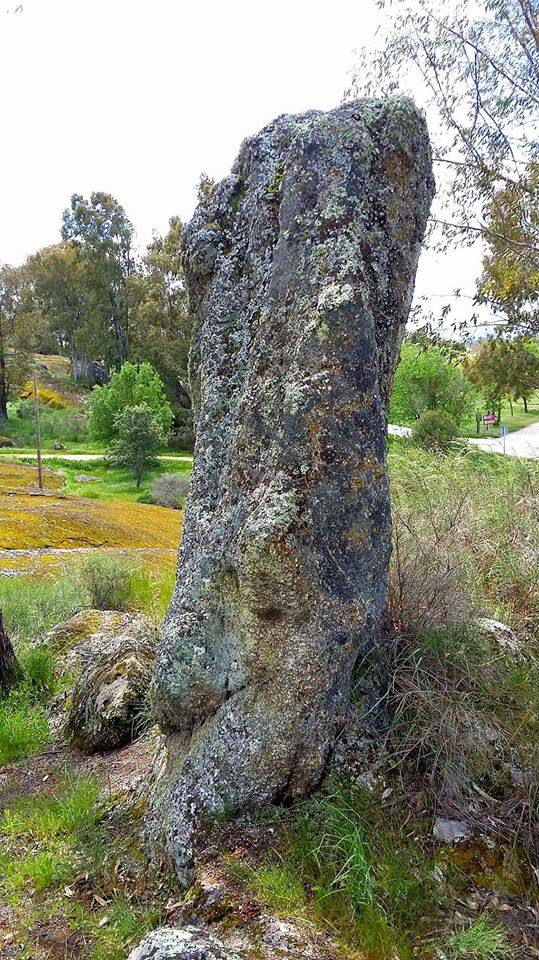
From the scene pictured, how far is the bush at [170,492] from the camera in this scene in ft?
83.9

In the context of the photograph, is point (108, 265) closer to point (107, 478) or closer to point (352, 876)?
point (107, 478)

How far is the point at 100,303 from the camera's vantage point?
49.4 metres

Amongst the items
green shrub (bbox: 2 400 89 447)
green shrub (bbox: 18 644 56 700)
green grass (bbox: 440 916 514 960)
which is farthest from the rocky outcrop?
green shrub (bbox: 2 400 89 447)

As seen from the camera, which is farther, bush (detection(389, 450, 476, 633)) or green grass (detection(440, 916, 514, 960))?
bush (detection(389, 450, 476, 633))

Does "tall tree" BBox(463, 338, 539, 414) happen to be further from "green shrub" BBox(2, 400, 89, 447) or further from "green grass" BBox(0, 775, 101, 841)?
"green shrub" BBox(2, 400, 89, 447)

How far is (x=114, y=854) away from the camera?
287cm

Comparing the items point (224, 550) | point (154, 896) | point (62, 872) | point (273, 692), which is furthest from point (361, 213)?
point (62, 872)

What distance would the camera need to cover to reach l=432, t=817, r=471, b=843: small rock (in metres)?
2.43

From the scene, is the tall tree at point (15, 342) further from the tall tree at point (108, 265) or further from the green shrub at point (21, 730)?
the green shrub at point (21, 730)

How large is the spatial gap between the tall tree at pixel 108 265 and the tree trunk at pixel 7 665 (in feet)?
153

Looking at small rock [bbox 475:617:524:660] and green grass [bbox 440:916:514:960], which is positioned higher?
small rock [bbox 475:617:524:660]

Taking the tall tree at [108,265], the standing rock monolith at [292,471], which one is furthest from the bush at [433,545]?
the tall tree at [108,265]

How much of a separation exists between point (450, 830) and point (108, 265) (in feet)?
170

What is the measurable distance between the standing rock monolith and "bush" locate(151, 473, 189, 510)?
22113mm
